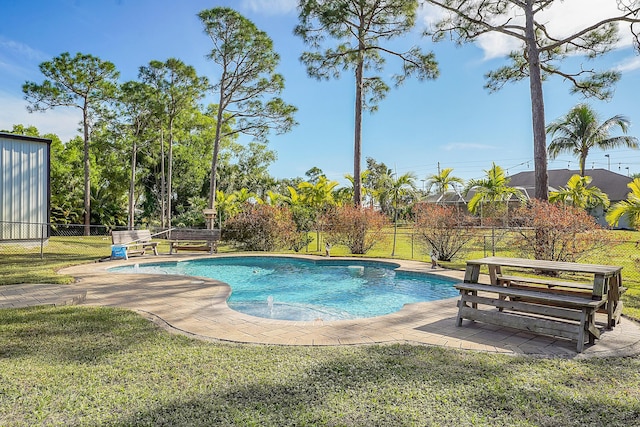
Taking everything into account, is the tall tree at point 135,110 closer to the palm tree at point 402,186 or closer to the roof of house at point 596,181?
the palm tree at point 402,186

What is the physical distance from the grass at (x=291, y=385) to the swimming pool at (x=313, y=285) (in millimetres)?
2675

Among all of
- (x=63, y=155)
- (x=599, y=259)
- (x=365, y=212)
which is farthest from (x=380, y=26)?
(x=63, y=155)

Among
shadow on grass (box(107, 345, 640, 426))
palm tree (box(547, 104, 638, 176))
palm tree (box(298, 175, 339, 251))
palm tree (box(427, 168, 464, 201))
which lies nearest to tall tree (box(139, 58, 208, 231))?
palm tree (box(298, 175, 339, 251))

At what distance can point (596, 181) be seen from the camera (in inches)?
1496

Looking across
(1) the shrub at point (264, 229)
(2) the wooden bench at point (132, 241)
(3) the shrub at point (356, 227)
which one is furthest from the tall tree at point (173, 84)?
(3) the shrub at point (356, 227)

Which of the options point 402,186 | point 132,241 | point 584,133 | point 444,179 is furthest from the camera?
point 402,186

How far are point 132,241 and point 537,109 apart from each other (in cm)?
1417

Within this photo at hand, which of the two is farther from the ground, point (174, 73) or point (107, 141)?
point (174, 73)

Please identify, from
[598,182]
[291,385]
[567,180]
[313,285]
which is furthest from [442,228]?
[598,182]

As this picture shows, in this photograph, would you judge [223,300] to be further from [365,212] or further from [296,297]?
[365,212]

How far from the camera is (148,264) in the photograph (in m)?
11.7

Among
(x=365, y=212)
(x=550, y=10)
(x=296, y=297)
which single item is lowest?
(x=296, y=297)

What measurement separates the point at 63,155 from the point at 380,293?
31373 mm

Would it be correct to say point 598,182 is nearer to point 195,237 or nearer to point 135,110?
point 195,237
